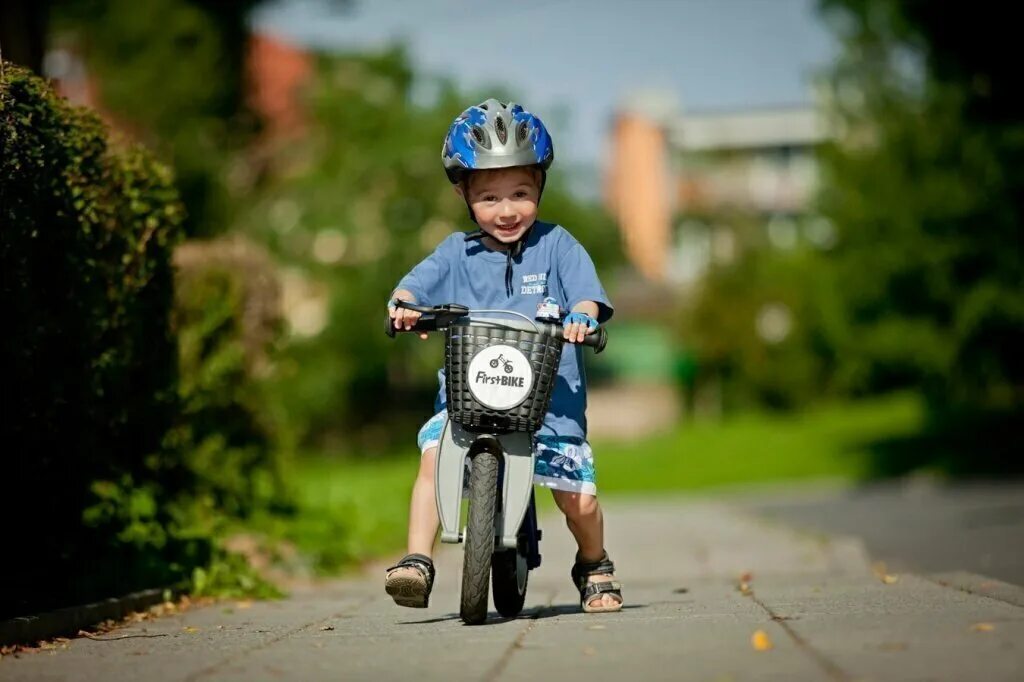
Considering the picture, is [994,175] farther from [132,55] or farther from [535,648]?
[535,648]

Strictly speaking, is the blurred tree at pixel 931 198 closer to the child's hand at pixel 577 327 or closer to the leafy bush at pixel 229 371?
the leafy bush at pixel 229 371

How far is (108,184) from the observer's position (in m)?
7.39

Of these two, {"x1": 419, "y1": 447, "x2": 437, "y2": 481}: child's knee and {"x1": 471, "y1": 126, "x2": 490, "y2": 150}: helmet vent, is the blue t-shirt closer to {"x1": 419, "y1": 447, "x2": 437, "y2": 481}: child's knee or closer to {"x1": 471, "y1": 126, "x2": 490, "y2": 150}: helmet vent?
{"x1": 419, "y1": 447, "x2": 437, "y2": 481}: child's knee

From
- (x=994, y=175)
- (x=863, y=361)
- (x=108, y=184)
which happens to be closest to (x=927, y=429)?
(x=863, y=361)

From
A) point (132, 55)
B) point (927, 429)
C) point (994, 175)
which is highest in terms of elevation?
point (132, 55)

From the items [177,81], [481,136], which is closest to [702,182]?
[177,81]

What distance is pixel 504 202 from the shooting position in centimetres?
584

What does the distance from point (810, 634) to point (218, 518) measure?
5.55 m

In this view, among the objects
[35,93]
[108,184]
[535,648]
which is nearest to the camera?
[535,648]

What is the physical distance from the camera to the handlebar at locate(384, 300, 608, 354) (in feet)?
17.8

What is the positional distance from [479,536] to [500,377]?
0.57 m

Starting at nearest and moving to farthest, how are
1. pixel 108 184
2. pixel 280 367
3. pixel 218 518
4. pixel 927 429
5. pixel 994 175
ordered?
pixel 108 184 → pixel 218 518 → pixel 280 367 → pixel 994 175 → pixel 927 429

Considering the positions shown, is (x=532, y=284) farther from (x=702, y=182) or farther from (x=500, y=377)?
(x=702, y=182)

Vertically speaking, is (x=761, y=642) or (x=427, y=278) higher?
(x=427, y=278)
